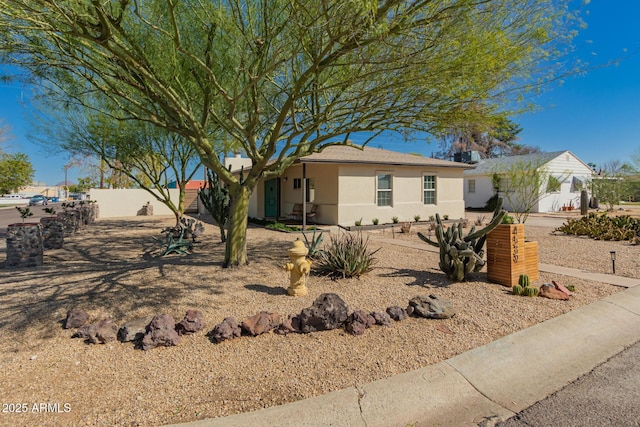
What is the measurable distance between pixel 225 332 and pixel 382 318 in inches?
73.1

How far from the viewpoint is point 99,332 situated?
3682mm

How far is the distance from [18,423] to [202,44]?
584 centimetres

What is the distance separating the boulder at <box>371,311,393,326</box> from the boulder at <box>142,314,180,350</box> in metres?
2.28

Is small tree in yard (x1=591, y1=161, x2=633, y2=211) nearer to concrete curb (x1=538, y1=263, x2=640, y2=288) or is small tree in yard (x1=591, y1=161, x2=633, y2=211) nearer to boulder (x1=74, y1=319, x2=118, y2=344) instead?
concrete curb (x1=538, y1=263, x2=640, y2=288)

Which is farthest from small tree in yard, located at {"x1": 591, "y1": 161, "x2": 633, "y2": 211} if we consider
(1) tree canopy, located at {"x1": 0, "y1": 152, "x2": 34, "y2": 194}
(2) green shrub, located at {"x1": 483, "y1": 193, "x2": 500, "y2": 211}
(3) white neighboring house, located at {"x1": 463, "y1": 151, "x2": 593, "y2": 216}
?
(1) tree canopy, located at {"x1": 0, "y1": 152, "x2": 34, "y2": 194}

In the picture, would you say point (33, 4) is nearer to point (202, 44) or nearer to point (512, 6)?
point (202, 44)

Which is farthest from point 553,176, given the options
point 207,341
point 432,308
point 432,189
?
point 207,341

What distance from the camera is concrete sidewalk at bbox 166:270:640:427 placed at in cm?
257

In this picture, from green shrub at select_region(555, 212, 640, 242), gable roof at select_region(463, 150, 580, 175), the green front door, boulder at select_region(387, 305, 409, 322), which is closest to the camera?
boulder at select_region(387, 305, 409, 322)

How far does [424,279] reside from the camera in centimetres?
612

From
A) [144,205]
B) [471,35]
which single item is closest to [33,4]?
[471,35]

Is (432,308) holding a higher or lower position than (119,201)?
lower

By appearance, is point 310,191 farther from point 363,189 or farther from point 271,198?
point 271,198

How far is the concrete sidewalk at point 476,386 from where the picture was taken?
8.43ft
